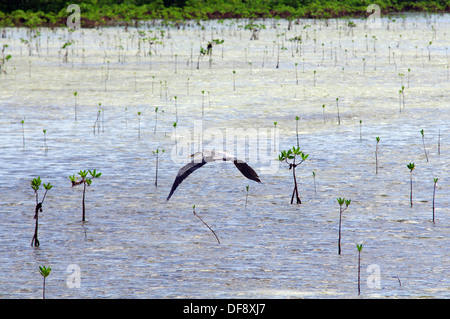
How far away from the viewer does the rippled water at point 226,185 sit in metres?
5.19

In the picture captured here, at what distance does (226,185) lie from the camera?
8.01 metres

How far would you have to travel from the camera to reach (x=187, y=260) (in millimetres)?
5527

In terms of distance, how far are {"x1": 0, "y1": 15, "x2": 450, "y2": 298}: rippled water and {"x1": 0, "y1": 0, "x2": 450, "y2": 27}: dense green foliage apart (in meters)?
16.8

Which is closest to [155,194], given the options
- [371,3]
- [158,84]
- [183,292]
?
[183,292]

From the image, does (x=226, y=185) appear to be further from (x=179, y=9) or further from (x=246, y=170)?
(x=179, y=9)

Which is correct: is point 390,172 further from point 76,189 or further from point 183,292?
point 183,292

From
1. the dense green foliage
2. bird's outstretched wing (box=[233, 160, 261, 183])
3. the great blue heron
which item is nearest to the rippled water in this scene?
bird's outstretched wing (box=[233, 160, 261, 183])

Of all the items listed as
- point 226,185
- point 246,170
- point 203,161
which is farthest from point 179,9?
point 203,161

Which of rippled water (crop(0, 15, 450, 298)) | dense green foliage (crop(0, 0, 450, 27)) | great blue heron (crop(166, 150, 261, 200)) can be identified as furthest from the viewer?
dense green foliage (crop(0, 0, 450, 27))

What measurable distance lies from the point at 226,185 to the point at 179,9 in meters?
32.3

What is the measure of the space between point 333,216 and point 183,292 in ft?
7.33

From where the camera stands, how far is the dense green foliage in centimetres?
3419

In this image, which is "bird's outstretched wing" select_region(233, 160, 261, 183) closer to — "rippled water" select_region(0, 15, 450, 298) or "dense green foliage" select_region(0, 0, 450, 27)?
"rippled water" select_region(0, 15, 450, 298)

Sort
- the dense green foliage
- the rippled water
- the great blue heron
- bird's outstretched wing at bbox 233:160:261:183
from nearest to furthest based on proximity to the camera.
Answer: the rippled water
the great blue heron
bird's outstretched wing at bbox 233:160:261:183
the dense green foliage
